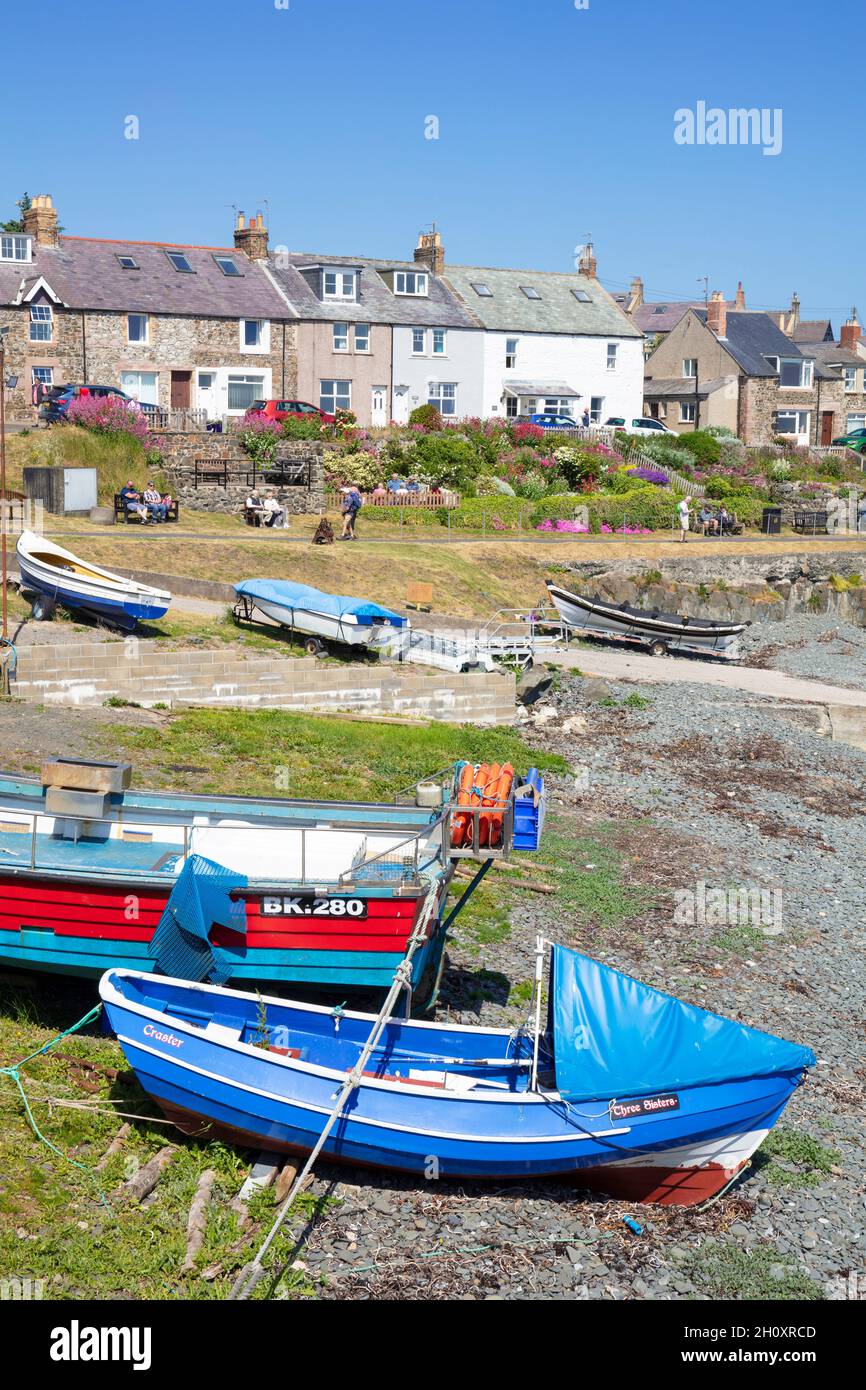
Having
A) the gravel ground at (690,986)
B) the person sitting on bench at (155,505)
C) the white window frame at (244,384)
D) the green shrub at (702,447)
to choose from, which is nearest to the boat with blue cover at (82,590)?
the gravel ground at (690,986)

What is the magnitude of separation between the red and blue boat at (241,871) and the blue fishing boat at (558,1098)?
4.22 ft

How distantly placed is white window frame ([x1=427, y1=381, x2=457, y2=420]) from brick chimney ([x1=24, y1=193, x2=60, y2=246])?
52.2 feet

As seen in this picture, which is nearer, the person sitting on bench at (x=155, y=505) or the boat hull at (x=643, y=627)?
the person sitting on bench at (x=155, y=505)

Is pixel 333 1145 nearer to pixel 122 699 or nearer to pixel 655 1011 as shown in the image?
pixel 655 1011

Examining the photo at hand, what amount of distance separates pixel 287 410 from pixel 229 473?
863 centimetres

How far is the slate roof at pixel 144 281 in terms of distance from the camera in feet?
163

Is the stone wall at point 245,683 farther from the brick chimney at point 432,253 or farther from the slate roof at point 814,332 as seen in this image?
the slate roof at point 814,332

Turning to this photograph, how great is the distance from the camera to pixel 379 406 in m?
56.8

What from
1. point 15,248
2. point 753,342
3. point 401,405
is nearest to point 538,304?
point 401,405

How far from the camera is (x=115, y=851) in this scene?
15.1 meters

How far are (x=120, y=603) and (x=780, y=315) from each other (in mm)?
74983
